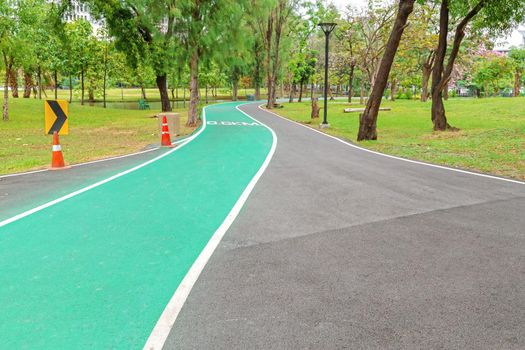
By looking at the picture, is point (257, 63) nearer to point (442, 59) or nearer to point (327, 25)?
point (327, 25)

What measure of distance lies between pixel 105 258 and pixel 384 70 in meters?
15.2

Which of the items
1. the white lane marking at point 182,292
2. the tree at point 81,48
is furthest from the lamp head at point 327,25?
the tree at point 81,48

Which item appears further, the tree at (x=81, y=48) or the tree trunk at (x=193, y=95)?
the tree at (x=81, y=48)

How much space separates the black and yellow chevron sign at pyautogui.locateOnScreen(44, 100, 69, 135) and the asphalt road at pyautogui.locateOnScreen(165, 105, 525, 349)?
5905 millimetres

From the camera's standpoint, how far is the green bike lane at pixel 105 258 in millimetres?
3170

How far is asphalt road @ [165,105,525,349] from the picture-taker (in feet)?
10.2

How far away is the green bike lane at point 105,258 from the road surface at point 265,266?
0.02 metres

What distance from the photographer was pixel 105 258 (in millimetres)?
4566

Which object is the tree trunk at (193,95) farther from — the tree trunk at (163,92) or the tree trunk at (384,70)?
the tree trunk at (163,92)

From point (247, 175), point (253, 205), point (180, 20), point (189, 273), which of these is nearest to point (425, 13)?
point (180, 20)

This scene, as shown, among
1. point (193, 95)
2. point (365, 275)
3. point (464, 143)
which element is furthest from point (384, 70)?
point (365, 275)

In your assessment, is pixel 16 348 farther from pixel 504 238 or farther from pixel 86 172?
pixel 86 172

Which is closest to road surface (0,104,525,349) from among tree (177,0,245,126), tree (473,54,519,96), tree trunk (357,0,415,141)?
tree trunk (357,0,415,141)

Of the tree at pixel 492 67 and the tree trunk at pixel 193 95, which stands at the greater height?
the tree at pixel 492 67
